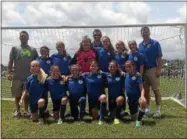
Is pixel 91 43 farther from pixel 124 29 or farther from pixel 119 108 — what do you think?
pixel 124 29

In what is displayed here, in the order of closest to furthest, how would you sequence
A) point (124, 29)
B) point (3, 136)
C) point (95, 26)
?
1. point (3, 136)
2. point (95, 26)
3. point (124, 29)

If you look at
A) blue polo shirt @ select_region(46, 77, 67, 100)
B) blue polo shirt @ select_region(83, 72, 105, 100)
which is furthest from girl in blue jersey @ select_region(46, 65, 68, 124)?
blue polo shirt @ select_region(83, 72, 105, 100)

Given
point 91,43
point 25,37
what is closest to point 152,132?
point 91,43

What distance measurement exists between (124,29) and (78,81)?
3611 millimetres

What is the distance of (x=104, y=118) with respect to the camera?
26.8 feet

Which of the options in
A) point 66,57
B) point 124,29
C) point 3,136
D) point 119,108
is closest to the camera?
point 3,136

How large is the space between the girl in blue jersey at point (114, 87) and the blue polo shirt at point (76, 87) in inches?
20.6

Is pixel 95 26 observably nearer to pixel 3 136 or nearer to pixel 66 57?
pixel 66 57

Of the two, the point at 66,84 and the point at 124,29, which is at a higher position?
the point at 124,29

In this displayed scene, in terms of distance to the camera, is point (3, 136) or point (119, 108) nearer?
point (3, 136)

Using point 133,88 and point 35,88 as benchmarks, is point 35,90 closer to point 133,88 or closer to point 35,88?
point 35,88

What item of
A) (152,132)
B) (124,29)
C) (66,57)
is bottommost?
(152,132)

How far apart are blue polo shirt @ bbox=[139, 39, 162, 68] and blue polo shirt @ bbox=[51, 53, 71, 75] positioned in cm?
161

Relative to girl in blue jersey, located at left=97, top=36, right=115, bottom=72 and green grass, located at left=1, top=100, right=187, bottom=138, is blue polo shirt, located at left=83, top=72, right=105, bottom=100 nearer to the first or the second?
girl in blue jersey, located at left=97, top=36, right=115, bottom=72
